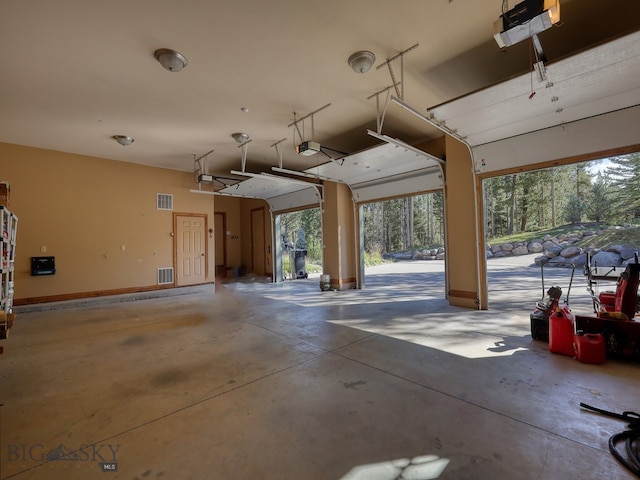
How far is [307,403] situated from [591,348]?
9.69ft

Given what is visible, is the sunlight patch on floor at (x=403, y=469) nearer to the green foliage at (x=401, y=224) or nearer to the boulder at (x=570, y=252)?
the boulder at (x=570, y=252)

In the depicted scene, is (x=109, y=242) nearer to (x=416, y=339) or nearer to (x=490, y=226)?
(x=416, y=339)

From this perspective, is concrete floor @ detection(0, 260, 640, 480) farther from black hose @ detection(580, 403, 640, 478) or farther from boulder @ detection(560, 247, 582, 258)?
boulder @ detection(560, 247, 582, 258)

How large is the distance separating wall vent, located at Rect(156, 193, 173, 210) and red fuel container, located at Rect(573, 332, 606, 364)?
8764mm

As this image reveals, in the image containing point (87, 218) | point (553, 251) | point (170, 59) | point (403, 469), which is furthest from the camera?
point (553, 251)

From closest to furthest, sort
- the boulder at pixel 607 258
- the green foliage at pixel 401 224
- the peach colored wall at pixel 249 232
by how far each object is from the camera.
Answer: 1. the boulder at pixel 607 258
2. the peach colored wall at pixel 249 232
3. the green foliage at pixel 401 224

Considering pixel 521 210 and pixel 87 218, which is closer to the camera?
pixel 87 218

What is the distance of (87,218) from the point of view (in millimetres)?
6738

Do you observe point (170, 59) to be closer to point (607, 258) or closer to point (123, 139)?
point (123, 139)

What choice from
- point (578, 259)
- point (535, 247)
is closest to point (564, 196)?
point (535, 247)

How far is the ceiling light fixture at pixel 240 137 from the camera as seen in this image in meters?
5.75

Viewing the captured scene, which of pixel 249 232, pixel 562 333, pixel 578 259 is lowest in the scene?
pixel 562 333

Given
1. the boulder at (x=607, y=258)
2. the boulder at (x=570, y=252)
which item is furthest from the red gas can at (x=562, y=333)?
the boulder at (x=570, y=252)

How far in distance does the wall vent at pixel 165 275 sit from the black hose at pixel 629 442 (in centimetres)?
848
